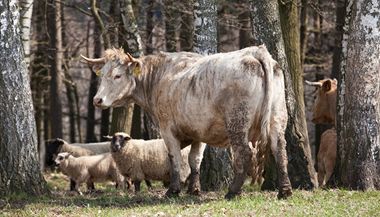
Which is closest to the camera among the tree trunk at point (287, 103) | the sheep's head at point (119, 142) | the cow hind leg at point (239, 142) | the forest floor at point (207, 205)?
the forest floor at point (207, 205)

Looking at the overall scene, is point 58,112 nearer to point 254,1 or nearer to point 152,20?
point 152,20

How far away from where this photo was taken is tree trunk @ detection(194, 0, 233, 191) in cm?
1434

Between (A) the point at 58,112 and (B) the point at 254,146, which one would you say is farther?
(A) the point at 58,112

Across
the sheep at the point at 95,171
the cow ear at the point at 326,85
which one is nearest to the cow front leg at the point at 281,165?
the cow ear at the point at 326,85

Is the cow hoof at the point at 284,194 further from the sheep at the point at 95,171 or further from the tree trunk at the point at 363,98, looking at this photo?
the sheep at the point at 95,171

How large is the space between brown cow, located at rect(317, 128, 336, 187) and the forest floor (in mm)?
2875

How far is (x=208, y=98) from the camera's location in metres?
11.6

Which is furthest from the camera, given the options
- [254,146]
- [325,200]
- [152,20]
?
[152,20]

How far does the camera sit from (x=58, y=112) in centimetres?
2678

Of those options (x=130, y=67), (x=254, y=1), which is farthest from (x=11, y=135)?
(x=254, y=1)

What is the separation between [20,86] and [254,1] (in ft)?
13.6

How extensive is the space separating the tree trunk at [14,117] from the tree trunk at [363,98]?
4992mm

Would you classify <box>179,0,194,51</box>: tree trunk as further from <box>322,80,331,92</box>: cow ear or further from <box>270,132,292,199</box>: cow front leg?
<box>270,132,292,199</box>: cow front leg

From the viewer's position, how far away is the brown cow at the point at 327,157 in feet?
50.8
